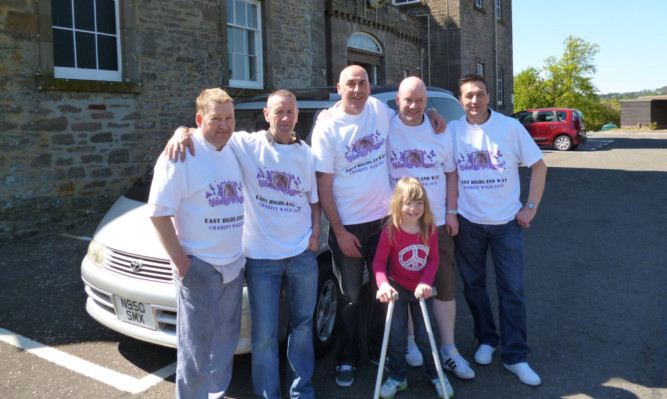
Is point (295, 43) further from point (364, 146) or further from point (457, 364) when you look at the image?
point (457, 364)

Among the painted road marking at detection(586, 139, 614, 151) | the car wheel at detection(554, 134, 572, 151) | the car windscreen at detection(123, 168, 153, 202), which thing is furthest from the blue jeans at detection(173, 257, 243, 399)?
the painted road marking at detection(586, 139, 614, 151)

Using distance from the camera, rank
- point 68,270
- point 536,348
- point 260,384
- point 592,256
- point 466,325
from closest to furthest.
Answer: point 260,384, point 536,348, point 466,325, point 68,270, point 592,256

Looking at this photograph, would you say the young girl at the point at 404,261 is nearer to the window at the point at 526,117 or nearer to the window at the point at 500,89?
the window at the point at 526,117

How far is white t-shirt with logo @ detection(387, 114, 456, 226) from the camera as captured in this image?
350 cm

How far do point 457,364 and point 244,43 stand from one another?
9458mm

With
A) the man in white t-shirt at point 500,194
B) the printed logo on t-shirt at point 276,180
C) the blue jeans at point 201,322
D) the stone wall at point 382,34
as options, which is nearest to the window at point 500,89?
the stone wall at point 382,34

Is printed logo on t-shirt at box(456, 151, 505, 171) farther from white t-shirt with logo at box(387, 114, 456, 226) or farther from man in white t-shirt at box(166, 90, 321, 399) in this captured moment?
man in white t-shirt at box(166, 90, 321, 399)

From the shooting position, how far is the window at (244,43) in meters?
11.1

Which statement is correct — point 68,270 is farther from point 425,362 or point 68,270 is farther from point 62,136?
point 425,362

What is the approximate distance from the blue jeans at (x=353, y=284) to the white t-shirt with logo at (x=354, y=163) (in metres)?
0.10

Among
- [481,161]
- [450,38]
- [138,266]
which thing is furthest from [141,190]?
[450,38]

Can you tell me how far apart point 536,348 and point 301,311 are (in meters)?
1.97

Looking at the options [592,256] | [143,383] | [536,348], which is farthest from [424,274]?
[592,256]

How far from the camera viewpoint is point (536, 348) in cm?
401
